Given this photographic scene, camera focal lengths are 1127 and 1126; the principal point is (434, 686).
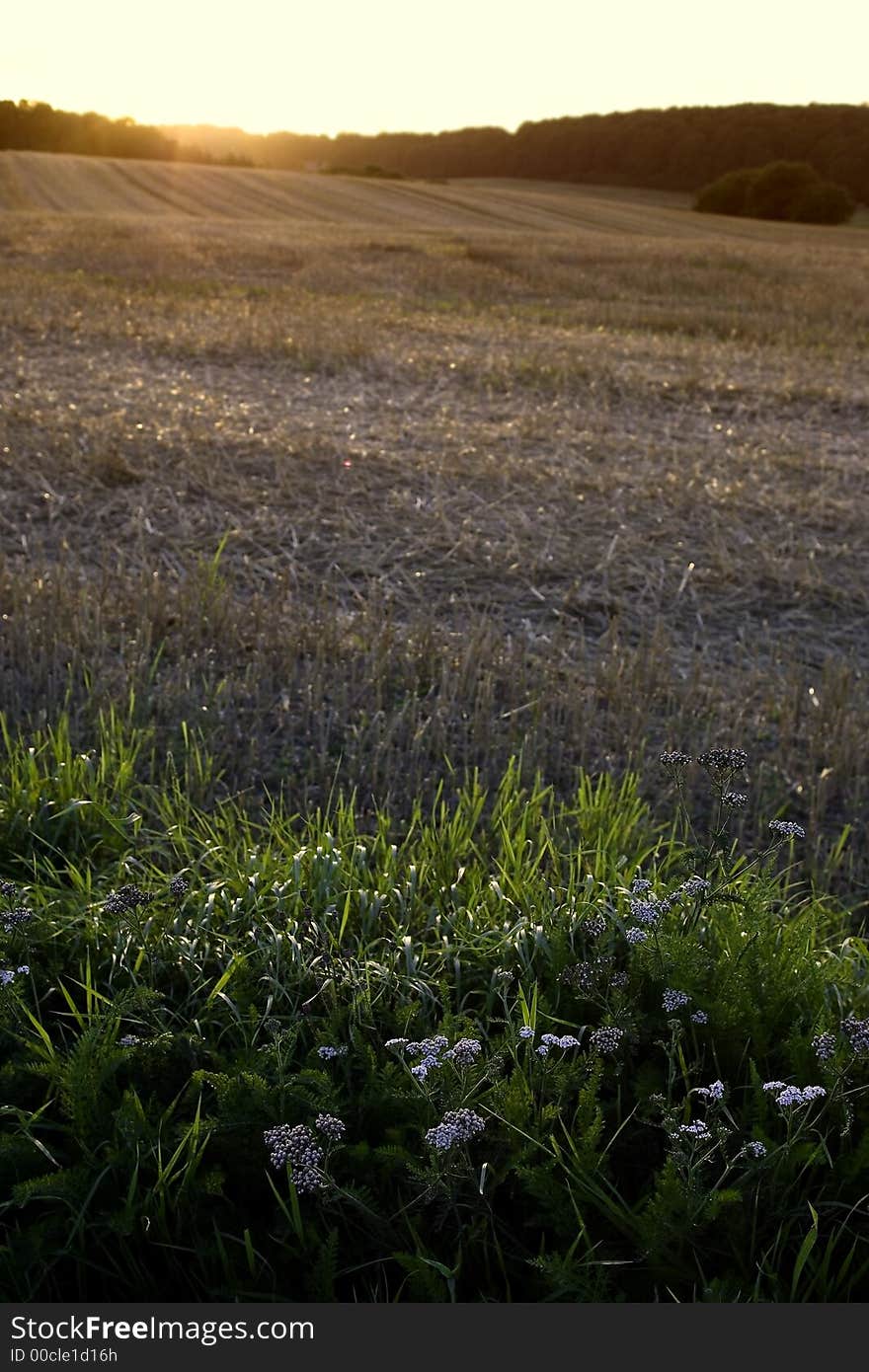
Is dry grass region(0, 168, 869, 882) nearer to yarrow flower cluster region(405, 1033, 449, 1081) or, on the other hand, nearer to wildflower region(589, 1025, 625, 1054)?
wildflower region(589, 1025, 625, 1054)

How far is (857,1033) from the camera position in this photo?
2.09 meters

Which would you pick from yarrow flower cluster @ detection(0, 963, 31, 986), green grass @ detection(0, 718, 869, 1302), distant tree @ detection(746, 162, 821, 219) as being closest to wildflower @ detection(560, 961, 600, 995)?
green grass @ detection(0, 718, 869, 1302)

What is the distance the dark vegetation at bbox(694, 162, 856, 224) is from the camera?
5569cm

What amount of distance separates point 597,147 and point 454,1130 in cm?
9278

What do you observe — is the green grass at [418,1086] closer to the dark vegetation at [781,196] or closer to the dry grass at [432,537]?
the dry grass at [432,537]

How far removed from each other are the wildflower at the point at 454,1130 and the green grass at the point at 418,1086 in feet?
0.35

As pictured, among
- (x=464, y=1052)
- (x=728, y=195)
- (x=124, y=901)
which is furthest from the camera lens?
(x=728, y=195)

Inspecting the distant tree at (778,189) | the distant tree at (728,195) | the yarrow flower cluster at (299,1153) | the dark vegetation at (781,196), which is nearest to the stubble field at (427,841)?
the yarrow flower cluster at (299,1153)

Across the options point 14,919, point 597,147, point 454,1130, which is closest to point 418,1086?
point 454,1130

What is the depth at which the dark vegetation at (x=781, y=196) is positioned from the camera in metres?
55.7

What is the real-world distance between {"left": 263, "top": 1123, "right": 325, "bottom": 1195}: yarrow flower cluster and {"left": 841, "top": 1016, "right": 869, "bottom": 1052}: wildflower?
0.99 meters

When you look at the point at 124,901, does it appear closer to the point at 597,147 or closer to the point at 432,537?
the point at 432,537

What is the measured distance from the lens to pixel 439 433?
8.76 metres

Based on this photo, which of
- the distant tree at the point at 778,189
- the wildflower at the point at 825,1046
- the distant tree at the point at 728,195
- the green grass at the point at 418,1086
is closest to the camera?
the green grass at the point at 418,1086
